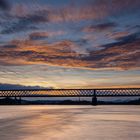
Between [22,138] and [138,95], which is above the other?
[138,95]

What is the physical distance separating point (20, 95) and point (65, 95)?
631cm

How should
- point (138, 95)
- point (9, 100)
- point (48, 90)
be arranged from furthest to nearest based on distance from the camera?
1. point (9, 100)
2. point (48, 90)
3. point (138, 95)

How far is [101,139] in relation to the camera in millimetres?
7590

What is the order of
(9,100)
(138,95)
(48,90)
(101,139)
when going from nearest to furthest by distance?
1. (101,139)
2. (138,95)
3. (48,90)
4. (9,100)

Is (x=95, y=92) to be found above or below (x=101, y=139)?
above

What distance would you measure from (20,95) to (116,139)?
1312 inches

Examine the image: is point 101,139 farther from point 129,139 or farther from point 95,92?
point 95,92

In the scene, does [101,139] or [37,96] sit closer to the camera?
[101,139]

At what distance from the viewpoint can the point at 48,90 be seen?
126 ft

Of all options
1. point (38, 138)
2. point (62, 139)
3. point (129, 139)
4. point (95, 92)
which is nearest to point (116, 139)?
point (129, 139)

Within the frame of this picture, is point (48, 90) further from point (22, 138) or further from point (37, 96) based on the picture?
point (22, 138)

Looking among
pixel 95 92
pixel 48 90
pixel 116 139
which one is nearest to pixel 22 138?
pixel 116 139

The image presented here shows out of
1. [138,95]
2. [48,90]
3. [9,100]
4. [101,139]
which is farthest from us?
[9,100]

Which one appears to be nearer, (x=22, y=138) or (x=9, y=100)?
(x=22, y=138)
